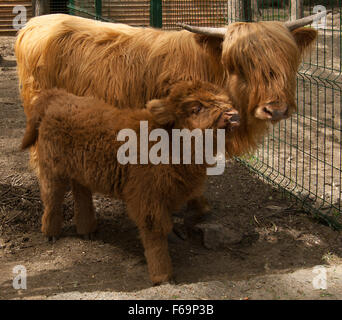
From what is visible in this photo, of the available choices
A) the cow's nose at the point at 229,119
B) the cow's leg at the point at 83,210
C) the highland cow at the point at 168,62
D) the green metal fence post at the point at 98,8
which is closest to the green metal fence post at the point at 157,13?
the green metal fence post at the point at 98,8

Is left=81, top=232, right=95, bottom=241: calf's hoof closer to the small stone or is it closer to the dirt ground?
the dirt ground

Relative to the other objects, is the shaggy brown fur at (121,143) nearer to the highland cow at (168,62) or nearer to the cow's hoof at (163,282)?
the cow's hoof at (163,282)

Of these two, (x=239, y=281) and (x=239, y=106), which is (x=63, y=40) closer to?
(x=239, y=106)

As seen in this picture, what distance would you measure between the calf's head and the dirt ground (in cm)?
132

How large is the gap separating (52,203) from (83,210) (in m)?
0.33

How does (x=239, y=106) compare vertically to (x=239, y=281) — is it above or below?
above

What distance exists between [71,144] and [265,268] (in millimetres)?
2141

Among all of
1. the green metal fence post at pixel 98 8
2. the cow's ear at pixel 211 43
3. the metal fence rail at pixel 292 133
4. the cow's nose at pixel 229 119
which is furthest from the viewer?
the green metal fence post at pixel 98 8

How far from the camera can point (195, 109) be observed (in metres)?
4.04

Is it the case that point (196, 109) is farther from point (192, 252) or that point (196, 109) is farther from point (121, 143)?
point (192, 252)

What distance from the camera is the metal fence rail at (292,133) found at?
6062 millimetres

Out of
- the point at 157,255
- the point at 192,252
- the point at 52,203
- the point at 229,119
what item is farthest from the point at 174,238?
the point at 229,119

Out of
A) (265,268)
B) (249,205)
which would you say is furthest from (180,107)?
(249,205)
